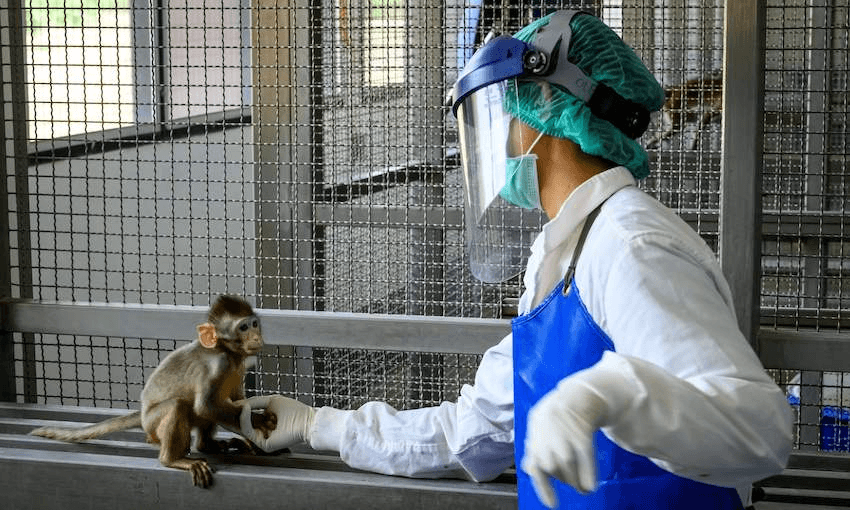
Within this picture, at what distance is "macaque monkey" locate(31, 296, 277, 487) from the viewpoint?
2732 millimetres

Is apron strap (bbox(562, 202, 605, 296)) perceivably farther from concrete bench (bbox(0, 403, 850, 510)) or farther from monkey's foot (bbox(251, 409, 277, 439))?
monkey's foot (bbox(251, 409, 277, 439))

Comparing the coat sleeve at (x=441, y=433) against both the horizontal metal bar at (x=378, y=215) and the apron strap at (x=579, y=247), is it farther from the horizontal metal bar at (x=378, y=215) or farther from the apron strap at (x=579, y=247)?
the horizontal metal bar at (x=378, y=215)

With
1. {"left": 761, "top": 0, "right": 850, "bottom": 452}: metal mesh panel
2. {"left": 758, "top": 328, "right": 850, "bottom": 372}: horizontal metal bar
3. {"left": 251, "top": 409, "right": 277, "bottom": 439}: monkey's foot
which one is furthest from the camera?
{"left": 761, "top": 0, "right": 850, "bottom": 452}: metal mesh panel

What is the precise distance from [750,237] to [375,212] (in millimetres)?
2568

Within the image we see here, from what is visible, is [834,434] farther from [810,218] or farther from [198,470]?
[198,470]

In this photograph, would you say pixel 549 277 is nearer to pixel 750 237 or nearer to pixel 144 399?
pixel 750 237

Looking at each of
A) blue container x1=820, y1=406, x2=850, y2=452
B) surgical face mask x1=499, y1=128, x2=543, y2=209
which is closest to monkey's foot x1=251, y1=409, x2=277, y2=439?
surgical face mask x1=499, y1=128, x2=543, y2=209

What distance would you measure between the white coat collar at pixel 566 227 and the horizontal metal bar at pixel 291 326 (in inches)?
46.4

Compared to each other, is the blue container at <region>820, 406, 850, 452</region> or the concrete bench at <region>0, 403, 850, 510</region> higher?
the concrete bench at <region>0, 403, 850, 510</region>

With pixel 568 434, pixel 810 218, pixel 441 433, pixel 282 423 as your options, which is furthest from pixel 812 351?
pixel 810 218

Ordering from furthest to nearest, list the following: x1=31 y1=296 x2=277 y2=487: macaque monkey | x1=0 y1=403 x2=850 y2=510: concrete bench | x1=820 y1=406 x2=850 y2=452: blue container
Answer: x1=820 y1=406 x2=850 y2=452: blue container, x1=31 y1=296 x2=277 y2=487: macaque monkey, x1=0 y1=403 x2=850 y2=510: concrete bench

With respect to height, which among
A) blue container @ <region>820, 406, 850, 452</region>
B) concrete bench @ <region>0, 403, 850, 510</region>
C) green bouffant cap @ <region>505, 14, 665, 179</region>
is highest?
green bouffant cap @ <region>505, 14, 665, 179</region>

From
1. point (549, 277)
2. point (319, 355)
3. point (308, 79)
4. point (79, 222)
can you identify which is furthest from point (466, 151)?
point (79, 222)

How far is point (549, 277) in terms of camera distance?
2.16 m
